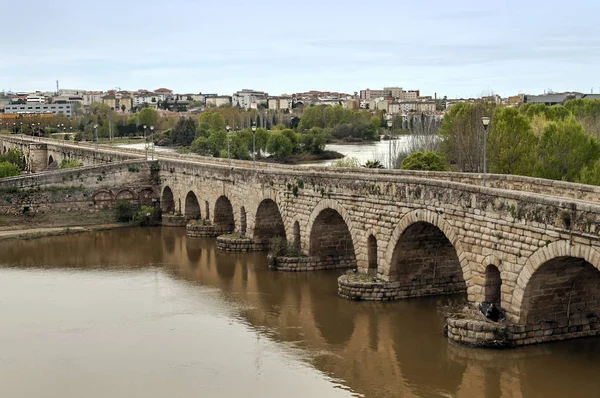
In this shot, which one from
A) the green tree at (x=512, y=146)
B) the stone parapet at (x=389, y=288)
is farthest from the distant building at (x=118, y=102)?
the stone parapet at (x=389, y=288)

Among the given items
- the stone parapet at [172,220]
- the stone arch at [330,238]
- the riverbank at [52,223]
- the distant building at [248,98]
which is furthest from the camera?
the distant building at [248,98]

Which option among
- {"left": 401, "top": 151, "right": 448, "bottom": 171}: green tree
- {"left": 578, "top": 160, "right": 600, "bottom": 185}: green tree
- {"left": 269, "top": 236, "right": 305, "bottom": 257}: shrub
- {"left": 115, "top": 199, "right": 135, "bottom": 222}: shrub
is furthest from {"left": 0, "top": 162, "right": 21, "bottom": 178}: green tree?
{"left": 578, "top": 160, "right": 600, "bottom": 185}: green tree

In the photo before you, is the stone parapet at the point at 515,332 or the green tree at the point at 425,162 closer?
the stone parapet at the point at 515,332

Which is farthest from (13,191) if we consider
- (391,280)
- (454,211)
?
(454,211)

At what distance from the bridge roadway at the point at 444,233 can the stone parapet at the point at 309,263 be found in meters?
0.03

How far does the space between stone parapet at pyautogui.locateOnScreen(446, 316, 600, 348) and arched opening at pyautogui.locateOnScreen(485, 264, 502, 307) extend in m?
0.60

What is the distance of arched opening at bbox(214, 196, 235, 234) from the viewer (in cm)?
2784

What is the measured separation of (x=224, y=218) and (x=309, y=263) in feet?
25.4

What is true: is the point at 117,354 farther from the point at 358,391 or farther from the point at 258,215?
the point at 258,215

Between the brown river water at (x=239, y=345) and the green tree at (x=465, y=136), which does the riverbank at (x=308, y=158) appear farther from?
the brown river water at (x=239, y=345)

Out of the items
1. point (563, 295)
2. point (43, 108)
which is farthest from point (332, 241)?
point (43, 108)

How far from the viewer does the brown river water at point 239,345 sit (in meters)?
12.9

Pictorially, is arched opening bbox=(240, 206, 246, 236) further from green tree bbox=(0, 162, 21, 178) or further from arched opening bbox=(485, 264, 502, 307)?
green tree bbox=(0, 162, 21, 178)

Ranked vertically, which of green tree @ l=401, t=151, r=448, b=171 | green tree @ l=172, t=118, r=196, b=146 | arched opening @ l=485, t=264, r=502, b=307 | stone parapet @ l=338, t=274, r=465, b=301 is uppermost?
green tree @ l=172, t=118, r=196, b=146
